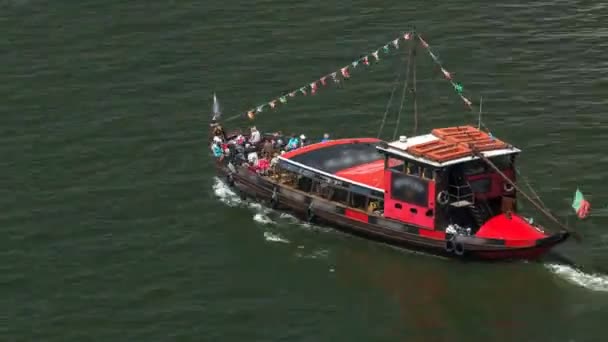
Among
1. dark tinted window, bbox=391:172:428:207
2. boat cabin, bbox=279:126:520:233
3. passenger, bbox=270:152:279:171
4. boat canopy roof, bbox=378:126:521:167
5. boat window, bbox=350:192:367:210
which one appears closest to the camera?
boat canopy roof, bbox=378:126:521:167

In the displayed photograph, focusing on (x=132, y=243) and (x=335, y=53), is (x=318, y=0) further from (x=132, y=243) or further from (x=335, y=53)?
(x=132, y=243)

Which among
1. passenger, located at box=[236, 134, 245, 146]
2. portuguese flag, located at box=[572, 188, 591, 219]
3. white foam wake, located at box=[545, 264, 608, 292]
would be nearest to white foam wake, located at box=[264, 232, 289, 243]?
passenger, located at box=[236, 134, 245, 146]

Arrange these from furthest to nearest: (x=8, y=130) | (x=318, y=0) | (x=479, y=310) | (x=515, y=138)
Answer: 1. (x=318, y=0)
2. (x=8, y=130)
3. (x=515, y=138)
4. (x=479, y=310)

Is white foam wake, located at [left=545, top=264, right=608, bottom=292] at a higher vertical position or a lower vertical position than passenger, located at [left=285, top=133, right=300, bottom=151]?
lower

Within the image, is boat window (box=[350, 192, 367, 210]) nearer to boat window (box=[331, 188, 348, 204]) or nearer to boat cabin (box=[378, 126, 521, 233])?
boat window (box=[331, 188, 348, 204])

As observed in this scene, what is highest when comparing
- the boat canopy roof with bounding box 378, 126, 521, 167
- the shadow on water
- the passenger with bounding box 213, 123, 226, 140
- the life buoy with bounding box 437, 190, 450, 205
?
the boat canopy roof with bounding box 378, 126, 521, 167

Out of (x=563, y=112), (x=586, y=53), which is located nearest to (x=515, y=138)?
(x=563, y=112)
